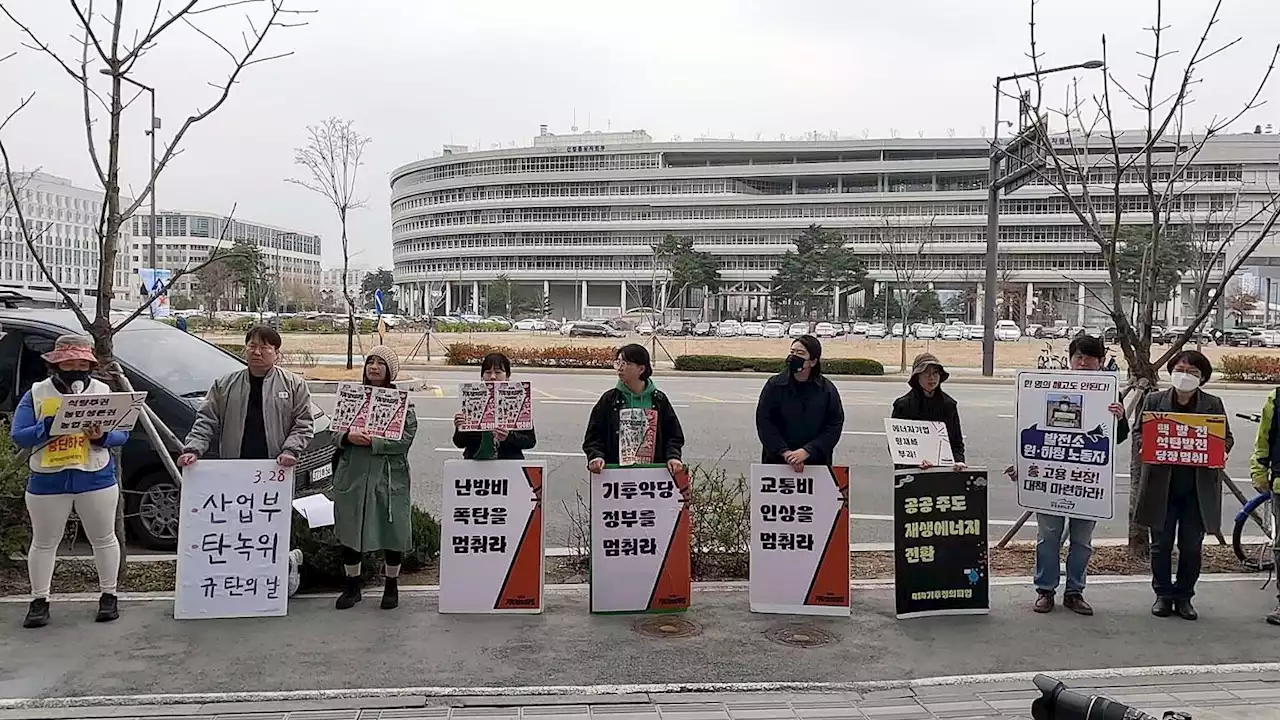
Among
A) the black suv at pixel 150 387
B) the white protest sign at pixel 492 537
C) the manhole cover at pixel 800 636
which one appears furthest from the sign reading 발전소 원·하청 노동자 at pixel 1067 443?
the black suv at pixel 150 387

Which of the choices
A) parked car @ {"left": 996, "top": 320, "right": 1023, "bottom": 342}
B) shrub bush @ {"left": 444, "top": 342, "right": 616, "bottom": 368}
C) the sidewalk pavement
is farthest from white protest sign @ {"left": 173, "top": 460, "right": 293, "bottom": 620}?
parked car @ {"left": 996, "top": 320, "right": 1023, "bottom": 342}

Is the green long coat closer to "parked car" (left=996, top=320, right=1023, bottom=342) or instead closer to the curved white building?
"parked car" (left=996, top=320, right=1023, bottom=342)

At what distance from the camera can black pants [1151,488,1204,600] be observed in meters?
5.80

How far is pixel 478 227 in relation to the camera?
11144 centimetres

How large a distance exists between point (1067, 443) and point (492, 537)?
3655 millimetres

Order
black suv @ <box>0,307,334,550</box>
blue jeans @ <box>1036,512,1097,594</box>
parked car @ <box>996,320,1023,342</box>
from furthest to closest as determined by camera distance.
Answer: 1. parked car @ <box>996,320,1023,342</box>
2. black suv @ <box>0,307,334,550</box>
3. blue jeans @ <box>1036,512,1097,594</box>

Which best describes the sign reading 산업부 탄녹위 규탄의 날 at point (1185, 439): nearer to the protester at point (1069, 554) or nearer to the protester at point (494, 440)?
the protester at point (1069, 554)

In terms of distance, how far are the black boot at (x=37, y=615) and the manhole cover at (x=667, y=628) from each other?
132 inches

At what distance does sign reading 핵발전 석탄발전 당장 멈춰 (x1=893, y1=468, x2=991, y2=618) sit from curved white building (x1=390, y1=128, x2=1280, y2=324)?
83.9 m

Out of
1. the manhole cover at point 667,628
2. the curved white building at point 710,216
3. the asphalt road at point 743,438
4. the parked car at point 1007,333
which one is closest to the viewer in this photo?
the manhole cover at point 667,628

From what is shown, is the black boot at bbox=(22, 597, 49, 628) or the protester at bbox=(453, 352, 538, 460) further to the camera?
the protester at bbox=(453, 352, 538, 460)

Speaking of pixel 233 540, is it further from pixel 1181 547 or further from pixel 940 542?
pixel 1181 547

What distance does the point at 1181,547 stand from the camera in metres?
5.88

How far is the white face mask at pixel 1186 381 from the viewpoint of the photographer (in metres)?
5.91
